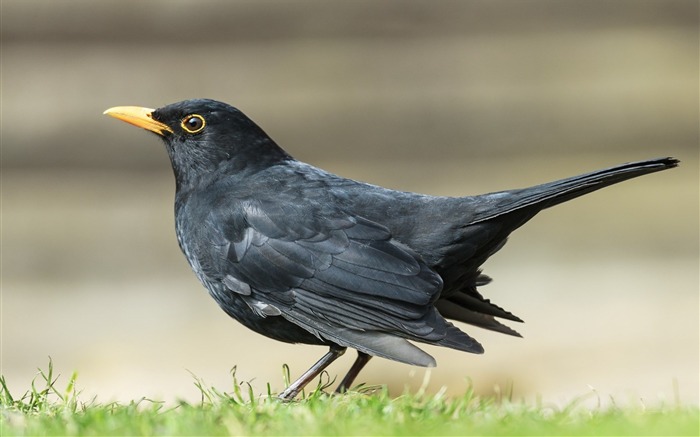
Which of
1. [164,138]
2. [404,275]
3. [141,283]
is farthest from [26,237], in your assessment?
[404,275]

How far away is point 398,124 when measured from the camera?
26.7ft

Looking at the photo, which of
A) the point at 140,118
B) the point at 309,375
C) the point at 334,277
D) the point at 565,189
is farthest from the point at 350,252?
the point at 140,118

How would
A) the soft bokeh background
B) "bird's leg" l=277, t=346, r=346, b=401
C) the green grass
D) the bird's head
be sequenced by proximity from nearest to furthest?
the green grass → "bird's leg" l=277, t=346, r=346, b=401 → the bird's head → the soft bokeh background

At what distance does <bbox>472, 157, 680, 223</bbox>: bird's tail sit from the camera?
4.21 m

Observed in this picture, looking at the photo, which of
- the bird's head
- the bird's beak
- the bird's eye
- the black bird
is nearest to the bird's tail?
the black bird

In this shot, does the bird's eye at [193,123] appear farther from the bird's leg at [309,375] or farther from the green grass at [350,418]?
the green grass at [350,418]

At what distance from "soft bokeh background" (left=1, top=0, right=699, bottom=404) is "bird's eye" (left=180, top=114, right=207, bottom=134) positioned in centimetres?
297

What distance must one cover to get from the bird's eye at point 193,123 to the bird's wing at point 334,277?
61 centimetres

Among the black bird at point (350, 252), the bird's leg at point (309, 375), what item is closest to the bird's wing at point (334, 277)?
the black bird at point (350, 252)

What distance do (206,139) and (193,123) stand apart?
0.12 metres

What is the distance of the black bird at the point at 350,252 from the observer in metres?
4.26

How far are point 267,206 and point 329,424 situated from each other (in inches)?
54.8

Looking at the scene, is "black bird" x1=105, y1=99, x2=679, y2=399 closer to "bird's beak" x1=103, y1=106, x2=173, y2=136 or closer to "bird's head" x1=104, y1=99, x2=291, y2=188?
"bird's head" x1=104, y1=99, x2=291, y2=188

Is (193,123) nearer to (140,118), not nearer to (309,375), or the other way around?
(140,118)
